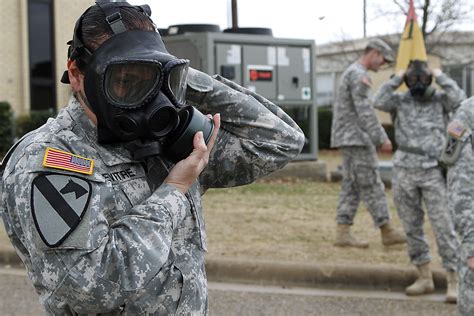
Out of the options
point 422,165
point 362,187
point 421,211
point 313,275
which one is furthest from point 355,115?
point 313,275

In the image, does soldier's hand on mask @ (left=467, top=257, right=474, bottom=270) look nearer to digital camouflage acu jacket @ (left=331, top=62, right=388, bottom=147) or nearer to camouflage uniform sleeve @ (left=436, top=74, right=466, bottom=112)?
camouflage uniform sleeve @ (left=436, top=74, right=466, bottom=112)

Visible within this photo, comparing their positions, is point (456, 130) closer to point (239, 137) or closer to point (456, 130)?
point (456, 130)

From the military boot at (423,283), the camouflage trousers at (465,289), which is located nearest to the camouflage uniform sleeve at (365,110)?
the military boot at (423,283)

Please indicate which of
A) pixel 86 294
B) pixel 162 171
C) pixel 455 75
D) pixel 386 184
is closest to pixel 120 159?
pixel 162 171

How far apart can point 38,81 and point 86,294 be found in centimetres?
1894

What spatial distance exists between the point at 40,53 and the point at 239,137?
1842cm

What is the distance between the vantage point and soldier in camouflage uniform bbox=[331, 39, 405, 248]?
291 inches

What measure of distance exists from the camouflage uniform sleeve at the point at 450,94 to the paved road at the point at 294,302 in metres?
1.55

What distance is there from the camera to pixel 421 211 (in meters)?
6.32

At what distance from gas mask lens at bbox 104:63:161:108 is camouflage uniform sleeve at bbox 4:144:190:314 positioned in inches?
8.6

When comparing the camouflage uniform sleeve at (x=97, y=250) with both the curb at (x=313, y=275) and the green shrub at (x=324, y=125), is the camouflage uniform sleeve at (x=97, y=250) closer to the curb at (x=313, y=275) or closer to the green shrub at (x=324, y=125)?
the curb at (x=313, y=275)

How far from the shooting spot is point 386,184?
12.3 metres

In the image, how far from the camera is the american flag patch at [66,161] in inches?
74.2

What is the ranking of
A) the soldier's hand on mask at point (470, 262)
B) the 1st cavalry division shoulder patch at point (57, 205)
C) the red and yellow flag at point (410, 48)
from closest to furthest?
1. the 1st cavalry division shoulder patch at point (57, 205)
2. the soldier's hand on mask at point (470, 262)
3. the red and yellow flag at point (410, 48)
